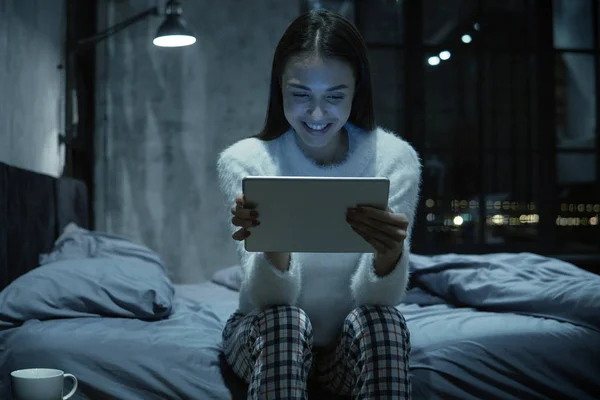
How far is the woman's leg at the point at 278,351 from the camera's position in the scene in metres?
1.31

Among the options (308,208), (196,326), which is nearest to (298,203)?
(308,208)

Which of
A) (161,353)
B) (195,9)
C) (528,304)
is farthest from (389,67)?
(161,353)

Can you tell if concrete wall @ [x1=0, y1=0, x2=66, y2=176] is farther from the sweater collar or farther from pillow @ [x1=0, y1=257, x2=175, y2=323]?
the sweater collar

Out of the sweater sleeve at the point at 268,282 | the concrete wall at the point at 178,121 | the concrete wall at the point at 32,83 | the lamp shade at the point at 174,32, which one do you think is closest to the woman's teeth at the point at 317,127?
the sweater sleeve at the point at 268,282

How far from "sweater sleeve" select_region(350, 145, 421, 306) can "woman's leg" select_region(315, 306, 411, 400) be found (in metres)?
0.03

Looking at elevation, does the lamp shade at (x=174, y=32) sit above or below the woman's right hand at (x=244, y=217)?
above

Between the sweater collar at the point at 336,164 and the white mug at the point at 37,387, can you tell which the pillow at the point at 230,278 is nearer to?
the sweater collar at the point at 336,164

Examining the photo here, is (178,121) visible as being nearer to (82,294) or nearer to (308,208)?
(82,294)

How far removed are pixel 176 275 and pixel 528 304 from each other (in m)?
2.49

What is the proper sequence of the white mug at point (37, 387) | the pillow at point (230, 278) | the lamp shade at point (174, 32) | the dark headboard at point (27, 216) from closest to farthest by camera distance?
the white mug at point (37, 387), the dark headboard at point (27, 216), the pillow at point (230, 278), the lamp shade at point (174, 32)

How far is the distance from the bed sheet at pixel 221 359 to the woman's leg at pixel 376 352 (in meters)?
0.41

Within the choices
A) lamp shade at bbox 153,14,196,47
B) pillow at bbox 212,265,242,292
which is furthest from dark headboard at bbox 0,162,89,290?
lamp shade at bbox 153,14,196,47

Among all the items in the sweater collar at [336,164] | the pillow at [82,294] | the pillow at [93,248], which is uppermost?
the sweater collar at [336,164]

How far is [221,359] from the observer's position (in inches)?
71.2
